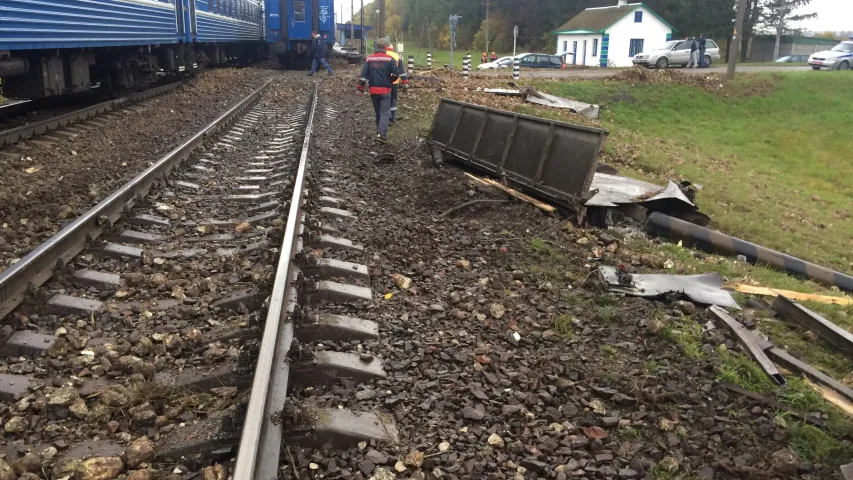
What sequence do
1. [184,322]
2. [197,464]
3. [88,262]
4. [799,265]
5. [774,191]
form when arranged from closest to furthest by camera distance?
1. [197,464]
2. [184,322]
3. [88,262]
4. [799,265]
5. [774,191]

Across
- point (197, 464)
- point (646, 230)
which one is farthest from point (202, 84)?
point (197, 464)

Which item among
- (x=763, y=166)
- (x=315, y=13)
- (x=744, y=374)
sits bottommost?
(x=763, y=166)

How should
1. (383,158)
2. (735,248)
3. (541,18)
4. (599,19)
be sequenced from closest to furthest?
(735,248) < (383,158) < (599,19) < (541,18)

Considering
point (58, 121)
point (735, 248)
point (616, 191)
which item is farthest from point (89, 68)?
point (735, 248)

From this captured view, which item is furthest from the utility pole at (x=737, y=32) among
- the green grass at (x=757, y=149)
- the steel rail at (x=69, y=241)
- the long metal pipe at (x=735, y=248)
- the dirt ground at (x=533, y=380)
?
the steel rail at (x=69, y=241)

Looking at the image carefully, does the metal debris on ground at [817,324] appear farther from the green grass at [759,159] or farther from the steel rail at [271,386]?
the steel rail at [271,386]

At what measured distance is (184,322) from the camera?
405 cm

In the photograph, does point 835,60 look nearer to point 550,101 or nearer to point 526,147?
point 550,101

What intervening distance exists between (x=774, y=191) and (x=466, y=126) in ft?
23.8

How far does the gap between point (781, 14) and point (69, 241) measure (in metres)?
70.8

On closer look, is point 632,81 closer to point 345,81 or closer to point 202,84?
point 345,81

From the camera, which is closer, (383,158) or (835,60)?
(383,158)

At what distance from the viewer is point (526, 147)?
7719 mm

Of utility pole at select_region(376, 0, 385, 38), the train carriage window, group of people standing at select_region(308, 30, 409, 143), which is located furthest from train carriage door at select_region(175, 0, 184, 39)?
the train carriage window
